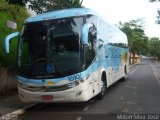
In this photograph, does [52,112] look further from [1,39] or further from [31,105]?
[1,39]

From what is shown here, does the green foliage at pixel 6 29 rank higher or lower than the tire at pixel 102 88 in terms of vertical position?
higher

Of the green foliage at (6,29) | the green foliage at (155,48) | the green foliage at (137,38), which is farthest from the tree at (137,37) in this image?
the green foliage at (6,29)

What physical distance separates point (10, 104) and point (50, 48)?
2.96m

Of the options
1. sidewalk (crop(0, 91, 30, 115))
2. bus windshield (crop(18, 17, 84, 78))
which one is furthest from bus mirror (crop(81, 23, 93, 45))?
sidewalk (crop(0, 91, 30, 115))

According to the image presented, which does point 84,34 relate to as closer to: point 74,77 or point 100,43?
point 74,77

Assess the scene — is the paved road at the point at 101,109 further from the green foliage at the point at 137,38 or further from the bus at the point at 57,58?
the green foliage at the point at 137,38

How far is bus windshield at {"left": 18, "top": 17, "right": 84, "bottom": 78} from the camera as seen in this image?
12.5 meters

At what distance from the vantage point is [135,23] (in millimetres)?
112500

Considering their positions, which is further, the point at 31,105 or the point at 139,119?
the point at 31,105

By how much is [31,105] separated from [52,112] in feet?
4.42

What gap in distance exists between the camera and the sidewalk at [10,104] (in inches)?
504

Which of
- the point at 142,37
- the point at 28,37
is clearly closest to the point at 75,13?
the point at 28,37

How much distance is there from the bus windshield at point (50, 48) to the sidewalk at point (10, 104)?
129cm

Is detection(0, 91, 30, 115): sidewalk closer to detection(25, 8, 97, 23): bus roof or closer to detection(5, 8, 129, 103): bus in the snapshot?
detection(5, 8, 129, 103): bus
